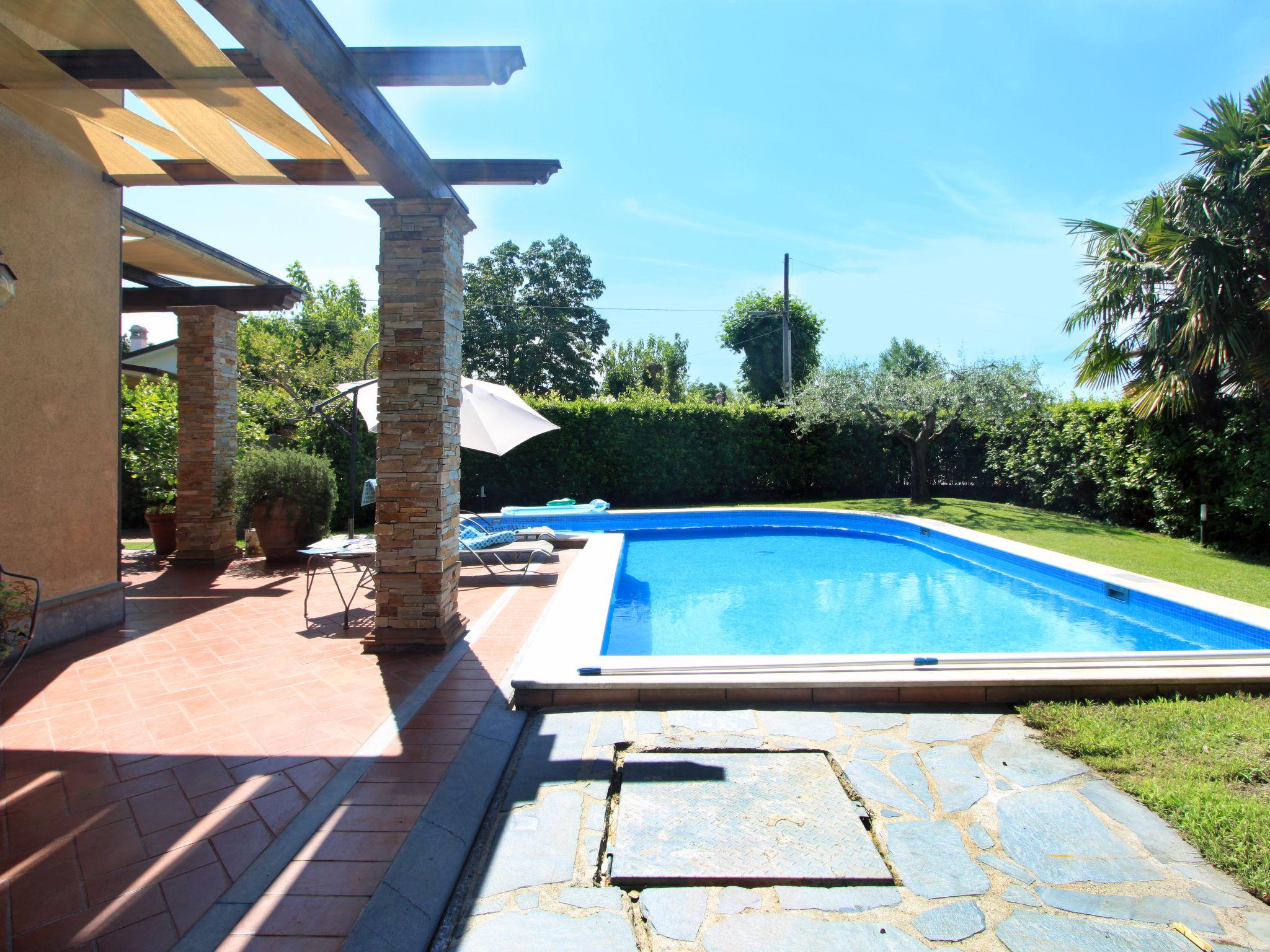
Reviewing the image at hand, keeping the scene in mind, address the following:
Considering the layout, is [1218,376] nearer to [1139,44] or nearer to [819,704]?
[1139,44]

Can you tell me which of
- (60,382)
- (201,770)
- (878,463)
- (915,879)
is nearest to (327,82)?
(201,770)

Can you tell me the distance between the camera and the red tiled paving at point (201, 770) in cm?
201

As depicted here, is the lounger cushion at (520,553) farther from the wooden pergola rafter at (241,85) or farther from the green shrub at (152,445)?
the wooden pergola rafter at (241,85)

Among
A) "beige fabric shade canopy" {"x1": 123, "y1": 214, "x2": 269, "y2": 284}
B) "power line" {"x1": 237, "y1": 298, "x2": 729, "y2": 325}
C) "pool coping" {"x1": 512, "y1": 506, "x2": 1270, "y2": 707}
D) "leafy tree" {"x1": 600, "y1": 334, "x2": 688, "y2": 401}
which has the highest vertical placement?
"power line" {"x1": 237, "y1": 298, "x2": 729, "y2": 325}

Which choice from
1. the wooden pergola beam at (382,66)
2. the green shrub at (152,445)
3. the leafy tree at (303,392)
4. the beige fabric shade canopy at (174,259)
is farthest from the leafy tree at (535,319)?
the wooden pergola beam at (382,66)

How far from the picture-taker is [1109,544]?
33.0 ft

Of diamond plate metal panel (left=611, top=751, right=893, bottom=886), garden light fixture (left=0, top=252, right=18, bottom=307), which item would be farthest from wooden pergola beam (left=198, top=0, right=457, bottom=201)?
diamond plate metal panel (left=611, top=751, right=893, bottom=886)

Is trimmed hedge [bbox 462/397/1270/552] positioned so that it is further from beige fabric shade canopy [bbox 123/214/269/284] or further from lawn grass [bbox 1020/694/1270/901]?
lawn grass [bbox 1020/694/1270/901]

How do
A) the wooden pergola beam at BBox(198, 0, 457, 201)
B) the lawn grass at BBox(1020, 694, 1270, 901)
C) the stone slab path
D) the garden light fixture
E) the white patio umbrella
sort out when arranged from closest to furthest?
the stone slab path → the lawn grass at BBox(1020, 694, 1270, 901) → the wooden pergola beam at BBox(198, 0, 457, 201) → the garden light fixture → the white patio umbrella

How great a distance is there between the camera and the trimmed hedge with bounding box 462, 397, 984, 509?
1512 cm

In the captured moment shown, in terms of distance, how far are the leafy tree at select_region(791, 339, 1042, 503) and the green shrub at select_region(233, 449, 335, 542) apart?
11.2 m

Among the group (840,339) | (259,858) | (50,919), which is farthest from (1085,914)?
(840,339)

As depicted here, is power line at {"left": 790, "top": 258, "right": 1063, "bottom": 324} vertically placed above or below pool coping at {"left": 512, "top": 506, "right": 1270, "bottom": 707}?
above

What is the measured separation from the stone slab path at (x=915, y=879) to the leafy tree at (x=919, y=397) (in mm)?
12250
